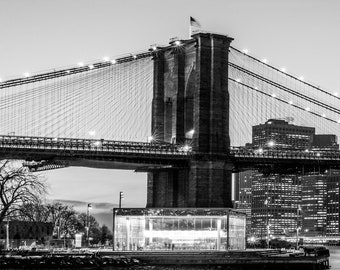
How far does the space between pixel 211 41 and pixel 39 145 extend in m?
23.1

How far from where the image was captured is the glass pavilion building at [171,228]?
93625 mm

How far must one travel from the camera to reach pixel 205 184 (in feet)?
325

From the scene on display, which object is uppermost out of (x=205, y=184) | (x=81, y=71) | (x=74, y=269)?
(x=81, y=71)

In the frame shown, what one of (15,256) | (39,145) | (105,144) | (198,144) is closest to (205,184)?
(198,144)

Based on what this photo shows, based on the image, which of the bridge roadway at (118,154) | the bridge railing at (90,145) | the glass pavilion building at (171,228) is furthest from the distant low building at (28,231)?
the glass pavilion building at (171,228)

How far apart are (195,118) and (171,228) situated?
45.6 ft

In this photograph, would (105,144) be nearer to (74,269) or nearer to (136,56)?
(136,56)

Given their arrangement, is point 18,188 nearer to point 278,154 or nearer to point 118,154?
point 118,154

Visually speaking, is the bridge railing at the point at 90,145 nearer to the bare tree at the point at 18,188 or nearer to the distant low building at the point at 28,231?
the bare tree at the point at 18,188

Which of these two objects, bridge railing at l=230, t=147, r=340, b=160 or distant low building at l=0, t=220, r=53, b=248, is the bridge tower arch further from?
distant low building at l=0, t=220, r=53, b=248

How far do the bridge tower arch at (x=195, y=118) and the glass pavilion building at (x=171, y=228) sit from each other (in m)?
3.74

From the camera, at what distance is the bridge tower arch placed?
326 feet

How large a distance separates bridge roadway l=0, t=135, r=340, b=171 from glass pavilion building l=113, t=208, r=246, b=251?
288 inches

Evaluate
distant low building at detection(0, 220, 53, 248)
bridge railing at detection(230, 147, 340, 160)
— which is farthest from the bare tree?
distant low building at detection(0, 220, 53, 248)
